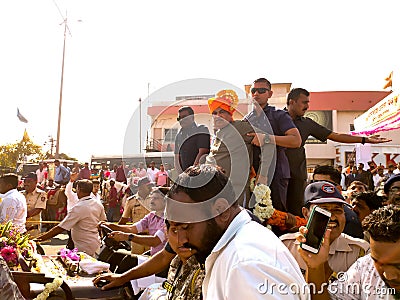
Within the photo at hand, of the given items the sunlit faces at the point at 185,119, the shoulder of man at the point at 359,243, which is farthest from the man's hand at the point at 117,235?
the shoulder of man at the point at 359,243

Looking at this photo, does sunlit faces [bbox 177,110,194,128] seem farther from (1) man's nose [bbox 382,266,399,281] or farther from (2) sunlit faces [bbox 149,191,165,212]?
(1) man's nose [bbox 382,266,399,281]

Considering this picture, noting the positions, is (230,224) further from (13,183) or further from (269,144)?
(13,183)

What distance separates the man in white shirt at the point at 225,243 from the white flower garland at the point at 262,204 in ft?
5.19

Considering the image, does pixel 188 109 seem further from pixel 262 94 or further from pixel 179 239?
pixel 179 239

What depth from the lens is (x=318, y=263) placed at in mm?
2309

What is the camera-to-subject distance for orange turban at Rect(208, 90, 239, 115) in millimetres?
3574

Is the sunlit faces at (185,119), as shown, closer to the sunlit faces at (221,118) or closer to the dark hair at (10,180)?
the sunlit faces at (221,118)

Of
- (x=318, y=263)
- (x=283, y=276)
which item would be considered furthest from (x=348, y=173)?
(x=283, y=276)

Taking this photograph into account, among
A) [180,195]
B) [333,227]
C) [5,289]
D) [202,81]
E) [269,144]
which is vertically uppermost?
[202,81]

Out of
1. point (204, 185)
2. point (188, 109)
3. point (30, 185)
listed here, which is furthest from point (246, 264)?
point (30, 185)

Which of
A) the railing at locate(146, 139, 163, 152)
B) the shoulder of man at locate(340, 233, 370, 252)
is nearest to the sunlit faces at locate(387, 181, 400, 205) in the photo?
the shoulder of man at locate(340, 233, 370, 252)

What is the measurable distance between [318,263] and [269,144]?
1650 mm

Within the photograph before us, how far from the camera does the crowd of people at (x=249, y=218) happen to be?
1.70 m

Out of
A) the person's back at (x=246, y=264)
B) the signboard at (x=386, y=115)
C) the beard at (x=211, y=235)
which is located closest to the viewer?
the person's back at (x=246, y=264)
